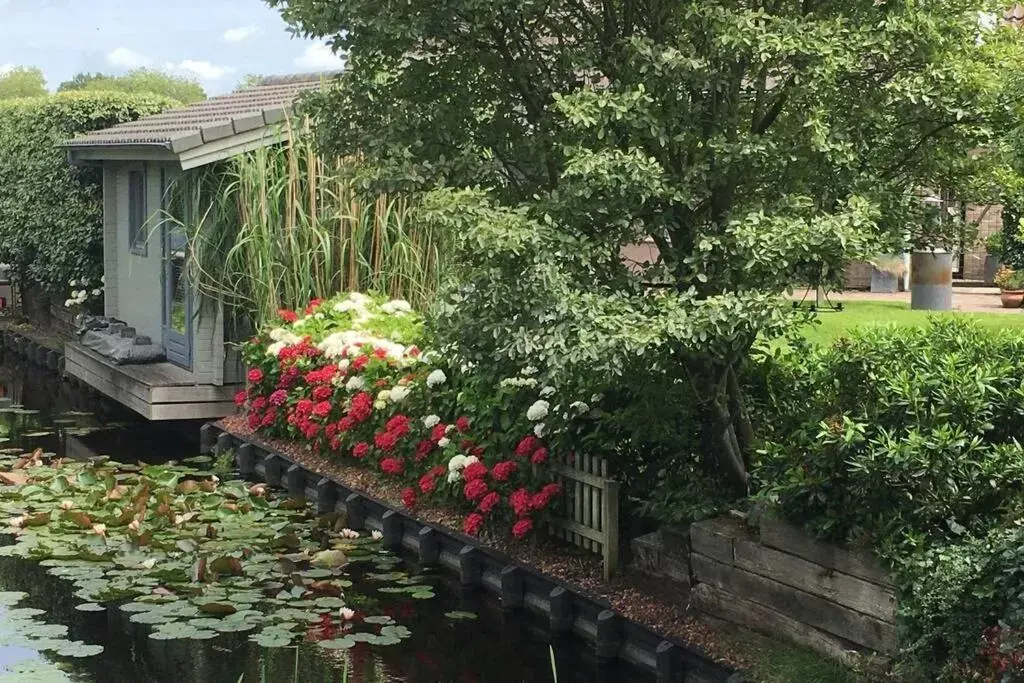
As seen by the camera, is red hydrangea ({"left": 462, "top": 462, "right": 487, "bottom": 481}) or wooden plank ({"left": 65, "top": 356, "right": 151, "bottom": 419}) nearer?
red hydrangea ({"left": 462, "top": 462, "right": 487, "bottom": 481})

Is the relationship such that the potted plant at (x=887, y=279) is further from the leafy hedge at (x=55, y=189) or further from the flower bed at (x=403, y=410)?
the flower bed at (x=403, y=410)

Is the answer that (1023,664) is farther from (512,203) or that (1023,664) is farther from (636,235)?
(512,203)

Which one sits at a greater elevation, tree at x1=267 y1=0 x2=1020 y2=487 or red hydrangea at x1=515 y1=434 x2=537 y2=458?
tree at x1=267 y1=0 x2=1020 y2=487

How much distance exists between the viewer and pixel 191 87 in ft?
395

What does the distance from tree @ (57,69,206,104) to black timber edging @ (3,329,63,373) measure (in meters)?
79.5

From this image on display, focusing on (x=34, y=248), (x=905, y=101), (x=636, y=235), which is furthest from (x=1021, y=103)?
(x=34, y=248)

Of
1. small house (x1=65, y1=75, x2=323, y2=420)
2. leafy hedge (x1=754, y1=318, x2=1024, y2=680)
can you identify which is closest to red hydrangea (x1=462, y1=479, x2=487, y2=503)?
leafy hedge (x1=754, y1=318, x2=1024, y2=680)

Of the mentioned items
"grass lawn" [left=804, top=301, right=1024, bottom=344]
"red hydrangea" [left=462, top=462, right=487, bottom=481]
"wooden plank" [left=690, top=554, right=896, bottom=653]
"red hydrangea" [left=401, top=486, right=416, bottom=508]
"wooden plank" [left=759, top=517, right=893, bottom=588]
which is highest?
"grass lawn" [left=804, top=301, right=1024, bottom=344]

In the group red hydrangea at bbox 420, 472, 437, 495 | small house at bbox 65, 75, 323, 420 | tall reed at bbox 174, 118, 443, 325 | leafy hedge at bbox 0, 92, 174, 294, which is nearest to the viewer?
red hydrangea at bbox 420, 472, 437, 495

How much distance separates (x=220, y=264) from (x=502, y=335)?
285 inches

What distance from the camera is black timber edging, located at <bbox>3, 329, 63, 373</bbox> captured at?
65.4 ft

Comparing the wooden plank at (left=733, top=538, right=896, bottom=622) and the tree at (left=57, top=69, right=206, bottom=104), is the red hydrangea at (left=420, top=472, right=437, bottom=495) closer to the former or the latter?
the wooden plank at (left=733, top=538, right=896, bottom=622)

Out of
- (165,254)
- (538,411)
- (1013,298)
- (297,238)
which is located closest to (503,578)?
(538,411)

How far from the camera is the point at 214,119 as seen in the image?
13.8 metres
